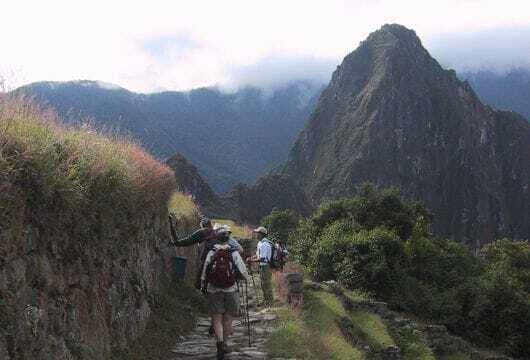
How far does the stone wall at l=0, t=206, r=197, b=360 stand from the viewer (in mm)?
4688

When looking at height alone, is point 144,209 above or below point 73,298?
above

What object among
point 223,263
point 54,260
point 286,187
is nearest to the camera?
point 54,260

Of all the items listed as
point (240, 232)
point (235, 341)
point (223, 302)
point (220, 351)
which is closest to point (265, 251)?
point (235, 341)

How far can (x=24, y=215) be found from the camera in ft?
16.4

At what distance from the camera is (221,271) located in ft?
27.3

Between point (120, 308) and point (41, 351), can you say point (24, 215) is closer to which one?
point (41, 351)

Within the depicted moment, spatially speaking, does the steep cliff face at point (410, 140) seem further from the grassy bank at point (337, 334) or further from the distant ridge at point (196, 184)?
the grassy bank at point (337, 334)

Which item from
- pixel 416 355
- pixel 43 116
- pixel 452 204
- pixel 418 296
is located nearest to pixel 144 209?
pixel 43 116

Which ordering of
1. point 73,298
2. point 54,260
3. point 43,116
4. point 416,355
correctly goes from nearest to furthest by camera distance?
1. point 54,260
2. point 73,298
3. point 43,116
4. point 416,355

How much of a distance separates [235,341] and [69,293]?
4879 millimetres

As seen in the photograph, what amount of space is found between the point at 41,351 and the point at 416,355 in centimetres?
1565

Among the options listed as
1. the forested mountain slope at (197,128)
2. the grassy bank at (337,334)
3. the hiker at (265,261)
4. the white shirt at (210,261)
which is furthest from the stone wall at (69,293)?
the forested mountain slope at (197,128)

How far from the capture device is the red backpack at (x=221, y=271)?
8.30 meters

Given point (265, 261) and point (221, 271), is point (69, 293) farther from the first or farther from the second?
point (265, 261)
